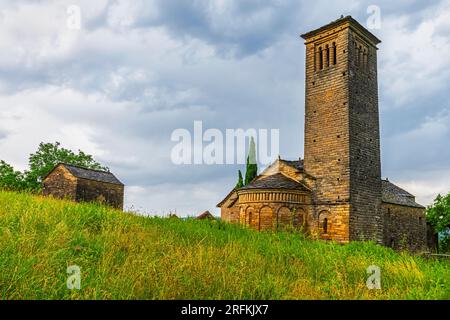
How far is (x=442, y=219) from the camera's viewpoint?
36844 millimetres


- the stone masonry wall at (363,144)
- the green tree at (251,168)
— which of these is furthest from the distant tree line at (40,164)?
the stone masonry wall at (363,144)

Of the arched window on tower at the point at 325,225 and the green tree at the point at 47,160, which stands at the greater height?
the green tree at the point at 47,160

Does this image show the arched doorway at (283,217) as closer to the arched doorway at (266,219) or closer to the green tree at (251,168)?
the arched doorway at (266,219)

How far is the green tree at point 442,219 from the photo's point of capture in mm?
36406

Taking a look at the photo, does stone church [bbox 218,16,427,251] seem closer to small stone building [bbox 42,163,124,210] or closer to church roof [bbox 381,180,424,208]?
church roof [bbox 381,180,424,208]

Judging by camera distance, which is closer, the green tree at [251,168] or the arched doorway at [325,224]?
the arched doorway at [325,224]

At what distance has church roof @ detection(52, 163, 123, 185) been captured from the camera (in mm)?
32719

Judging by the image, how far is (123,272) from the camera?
5.79 m

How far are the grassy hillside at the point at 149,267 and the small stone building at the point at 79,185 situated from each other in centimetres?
2273

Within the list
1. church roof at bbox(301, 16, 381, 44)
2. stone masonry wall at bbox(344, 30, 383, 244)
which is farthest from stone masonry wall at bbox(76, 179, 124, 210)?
church roof at bbox(301, 16, 381, 44)

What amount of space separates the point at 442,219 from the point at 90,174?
34.0m

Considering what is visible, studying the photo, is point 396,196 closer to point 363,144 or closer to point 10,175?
point 363,144
